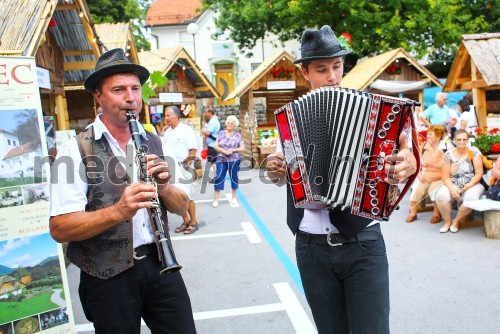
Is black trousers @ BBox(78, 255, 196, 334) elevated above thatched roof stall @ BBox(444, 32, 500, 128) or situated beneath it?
situated beneath

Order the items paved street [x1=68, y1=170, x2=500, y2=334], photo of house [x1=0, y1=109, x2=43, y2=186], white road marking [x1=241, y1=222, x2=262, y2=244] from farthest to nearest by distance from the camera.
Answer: white road marking [x1=241, y1=222, x2=262, y2=244]
paved street [x1=68, y1=170, x2=500, y2=334]
photo of house [x1=0, y1=109, x2=43, y2=186]

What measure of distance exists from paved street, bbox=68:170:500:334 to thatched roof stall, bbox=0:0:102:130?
2880mm

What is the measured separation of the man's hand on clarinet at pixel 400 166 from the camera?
2.16m

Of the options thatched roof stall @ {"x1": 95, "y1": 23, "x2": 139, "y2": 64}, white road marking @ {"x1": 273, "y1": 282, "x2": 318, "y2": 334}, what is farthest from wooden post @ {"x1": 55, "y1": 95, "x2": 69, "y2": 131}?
white road marking @ {"x1": 273, "y1": 282, "x2": 318, "y2": 334}

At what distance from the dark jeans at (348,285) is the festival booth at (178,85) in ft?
39.2

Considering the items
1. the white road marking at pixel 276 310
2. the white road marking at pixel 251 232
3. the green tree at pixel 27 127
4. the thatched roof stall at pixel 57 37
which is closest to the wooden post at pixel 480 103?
the white road marking at pixel 251 232

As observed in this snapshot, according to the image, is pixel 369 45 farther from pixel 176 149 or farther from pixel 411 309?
pixel 411 309

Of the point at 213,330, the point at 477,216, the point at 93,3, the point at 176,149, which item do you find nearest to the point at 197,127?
the point at 176,149

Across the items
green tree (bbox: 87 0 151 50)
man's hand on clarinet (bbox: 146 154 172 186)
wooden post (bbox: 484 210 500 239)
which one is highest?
green tree (bbox: 87 0 151 50)

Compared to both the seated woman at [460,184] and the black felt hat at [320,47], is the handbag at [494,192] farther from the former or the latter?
the black felt hat at [320,47]

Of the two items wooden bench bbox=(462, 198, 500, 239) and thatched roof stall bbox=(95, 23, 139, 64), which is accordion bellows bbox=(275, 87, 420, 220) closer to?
wooden bench bbox=(462, 198, 500, 239)

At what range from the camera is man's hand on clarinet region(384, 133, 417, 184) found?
2.16 meters

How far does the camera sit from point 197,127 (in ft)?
47.8

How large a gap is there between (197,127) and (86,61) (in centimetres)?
660
